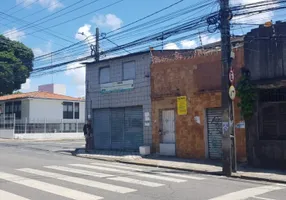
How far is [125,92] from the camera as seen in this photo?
69.1 feet

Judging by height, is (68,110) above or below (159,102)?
above

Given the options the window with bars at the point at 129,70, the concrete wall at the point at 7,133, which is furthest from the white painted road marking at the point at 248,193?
the concrete wall at the point at 7,133

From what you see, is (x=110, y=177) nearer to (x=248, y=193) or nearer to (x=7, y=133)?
(x=248, y=193)

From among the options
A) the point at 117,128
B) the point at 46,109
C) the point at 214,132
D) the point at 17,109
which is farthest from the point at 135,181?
the point at 17,109

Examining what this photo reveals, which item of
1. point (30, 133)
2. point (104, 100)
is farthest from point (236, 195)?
point (30, 133)

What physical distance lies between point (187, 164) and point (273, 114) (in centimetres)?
398

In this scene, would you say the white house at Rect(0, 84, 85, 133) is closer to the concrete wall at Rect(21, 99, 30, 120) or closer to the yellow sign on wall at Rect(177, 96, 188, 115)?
the concrete wall at Rect(21, 99, 30, 120)

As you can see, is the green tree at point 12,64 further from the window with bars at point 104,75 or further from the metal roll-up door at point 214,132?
the metal roll-up door at point 214,132

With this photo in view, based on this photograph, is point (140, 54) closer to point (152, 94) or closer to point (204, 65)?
point (152, 94)

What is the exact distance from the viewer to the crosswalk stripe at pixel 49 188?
842 centimetres

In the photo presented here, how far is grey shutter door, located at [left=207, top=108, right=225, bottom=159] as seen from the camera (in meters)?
16.6

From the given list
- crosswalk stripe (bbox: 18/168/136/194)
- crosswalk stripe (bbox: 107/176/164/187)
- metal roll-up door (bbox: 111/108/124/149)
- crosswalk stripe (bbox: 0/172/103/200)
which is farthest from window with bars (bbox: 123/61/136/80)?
crosswalk stripe (bbox: 0/172/103/200)

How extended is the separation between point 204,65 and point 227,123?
14.2 feet

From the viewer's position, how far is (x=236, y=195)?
8.98 metres
